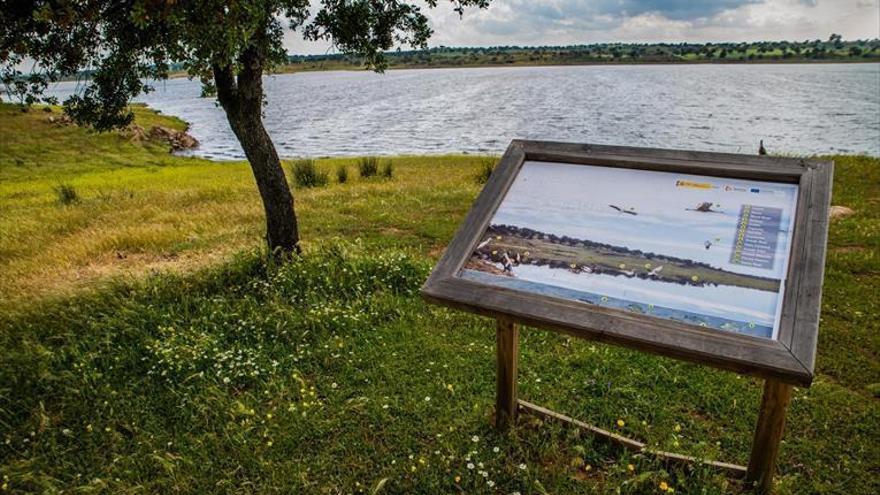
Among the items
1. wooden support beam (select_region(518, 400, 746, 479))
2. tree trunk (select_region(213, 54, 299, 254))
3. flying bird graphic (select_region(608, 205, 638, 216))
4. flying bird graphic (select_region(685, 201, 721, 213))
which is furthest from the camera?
tree trunk (select_region(213, 54, 299, 254))

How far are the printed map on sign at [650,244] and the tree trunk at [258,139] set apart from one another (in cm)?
572

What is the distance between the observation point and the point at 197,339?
6.85 metres

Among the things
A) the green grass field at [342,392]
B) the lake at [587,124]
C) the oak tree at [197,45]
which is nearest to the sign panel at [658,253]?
the green grass field at [342,392]

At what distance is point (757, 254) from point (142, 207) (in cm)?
1775

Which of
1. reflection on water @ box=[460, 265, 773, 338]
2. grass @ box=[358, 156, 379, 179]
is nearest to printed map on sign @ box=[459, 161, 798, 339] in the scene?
reflection on water @ box=[460, 265, 773, 338]

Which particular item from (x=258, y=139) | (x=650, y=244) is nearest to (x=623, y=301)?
(x=650, y=244)

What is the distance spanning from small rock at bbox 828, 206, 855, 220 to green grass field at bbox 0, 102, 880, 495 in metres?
2.79

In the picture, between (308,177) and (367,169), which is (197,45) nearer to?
(308,177)

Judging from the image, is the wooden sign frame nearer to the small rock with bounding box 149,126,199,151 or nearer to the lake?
the lake

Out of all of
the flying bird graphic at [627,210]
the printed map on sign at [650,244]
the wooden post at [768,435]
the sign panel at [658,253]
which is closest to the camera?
the sign panel at [658,253]

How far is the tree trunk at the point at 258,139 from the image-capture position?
8.71 meters

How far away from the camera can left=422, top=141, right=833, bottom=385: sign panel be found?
3373mm

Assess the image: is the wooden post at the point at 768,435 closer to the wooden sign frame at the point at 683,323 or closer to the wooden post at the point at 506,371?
the wooden sign frame at the point at 683,323

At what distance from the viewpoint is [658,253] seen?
13.0ft
